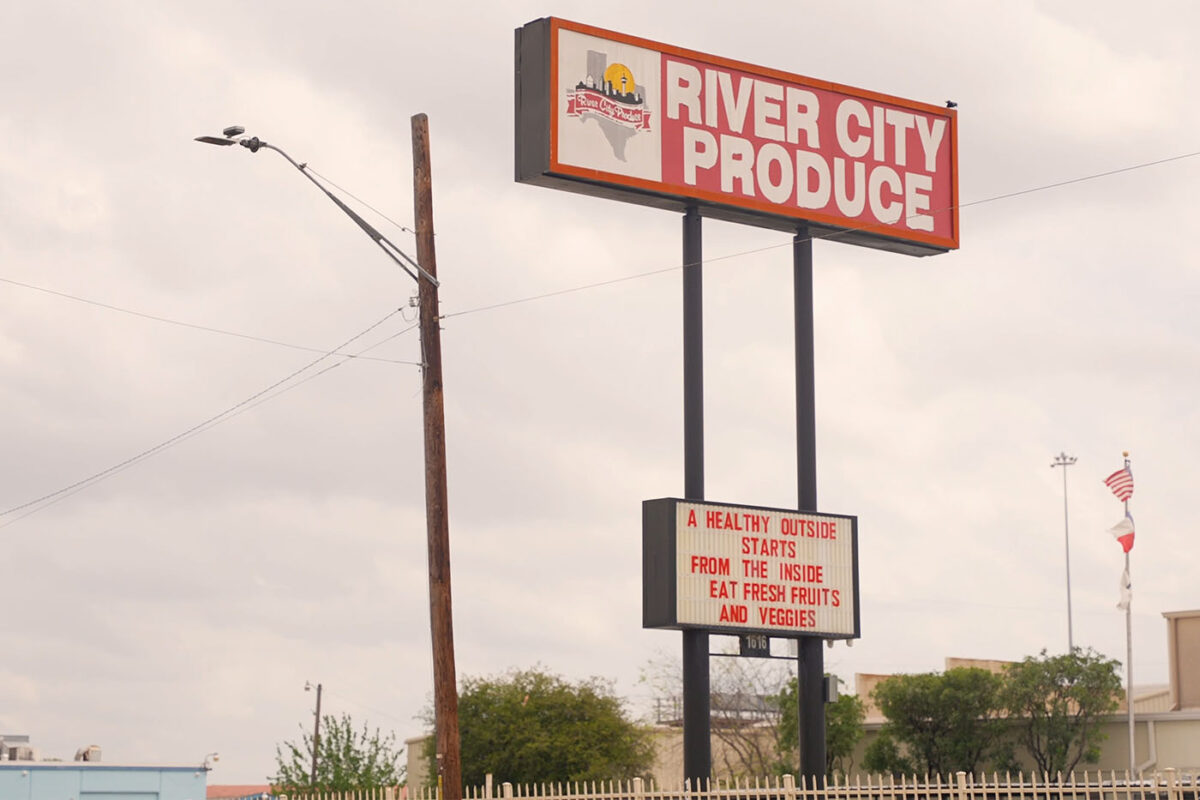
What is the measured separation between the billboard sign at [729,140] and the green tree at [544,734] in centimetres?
2610

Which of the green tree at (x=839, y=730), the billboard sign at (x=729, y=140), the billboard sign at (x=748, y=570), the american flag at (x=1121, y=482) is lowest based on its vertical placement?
the green tree at (x=839, y=730)

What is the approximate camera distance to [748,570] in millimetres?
26125

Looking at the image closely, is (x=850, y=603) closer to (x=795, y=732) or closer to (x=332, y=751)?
(x=332, y=751)

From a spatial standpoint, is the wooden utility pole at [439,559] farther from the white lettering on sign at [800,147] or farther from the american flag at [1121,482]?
the american flag at [1121,482]

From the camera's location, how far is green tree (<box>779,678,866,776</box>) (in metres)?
51.6

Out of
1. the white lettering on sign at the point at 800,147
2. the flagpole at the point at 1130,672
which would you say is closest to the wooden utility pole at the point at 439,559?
the white lettering on sign at the point at 800,147

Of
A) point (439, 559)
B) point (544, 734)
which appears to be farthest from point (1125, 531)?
point (439, 559)

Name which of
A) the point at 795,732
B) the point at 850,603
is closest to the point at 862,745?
the point at 795,732

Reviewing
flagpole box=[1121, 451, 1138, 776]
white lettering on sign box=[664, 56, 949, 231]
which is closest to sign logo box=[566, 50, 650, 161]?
white lettering on sign box=[664, 56, 949, 231]

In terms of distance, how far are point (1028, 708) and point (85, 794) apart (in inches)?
1463

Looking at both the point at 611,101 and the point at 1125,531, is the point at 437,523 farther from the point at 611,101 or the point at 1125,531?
the point at 1125,531

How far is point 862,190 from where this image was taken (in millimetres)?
Result: 28781

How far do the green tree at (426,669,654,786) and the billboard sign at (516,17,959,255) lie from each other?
26.1m

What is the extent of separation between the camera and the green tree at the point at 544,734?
51406mm
